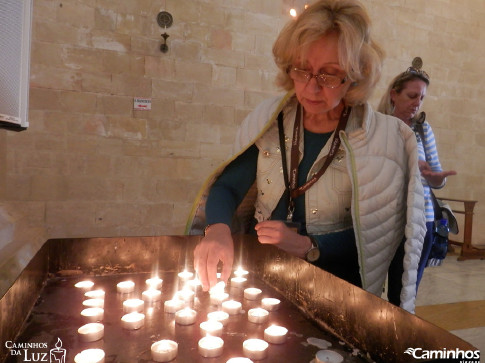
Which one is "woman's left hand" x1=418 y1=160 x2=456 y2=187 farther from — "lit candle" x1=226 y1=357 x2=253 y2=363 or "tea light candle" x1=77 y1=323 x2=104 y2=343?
"tea light candle" x1=77 y1=323 x2=104 y2=343

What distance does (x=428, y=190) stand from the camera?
247 cm

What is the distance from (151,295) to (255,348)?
445 millimetres

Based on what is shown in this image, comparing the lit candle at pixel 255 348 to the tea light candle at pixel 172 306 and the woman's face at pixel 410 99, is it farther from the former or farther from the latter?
the woman's face at pixel 410 99

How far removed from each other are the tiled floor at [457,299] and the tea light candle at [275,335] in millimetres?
2300

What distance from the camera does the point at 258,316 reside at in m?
1.09

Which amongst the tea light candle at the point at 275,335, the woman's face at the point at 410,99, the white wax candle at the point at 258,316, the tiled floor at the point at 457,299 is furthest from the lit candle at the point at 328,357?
the tiled floor at the point at 457,299

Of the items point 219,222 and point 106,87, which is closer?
point 219,222

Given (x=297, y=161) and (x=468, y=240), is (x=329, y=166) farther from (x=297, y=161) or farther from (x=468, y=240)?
(x=468, y=240)

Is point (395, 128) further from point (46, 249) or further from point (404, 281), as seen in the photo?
point (46, 249)

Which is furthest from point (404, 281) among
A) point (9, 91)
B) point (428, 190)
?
point (9, 91)

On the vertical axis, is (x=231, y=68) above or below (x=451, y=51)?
below

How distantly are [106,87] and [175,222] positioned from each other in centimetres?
173

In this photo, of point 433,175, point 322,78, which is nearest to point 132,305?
point 322,78
